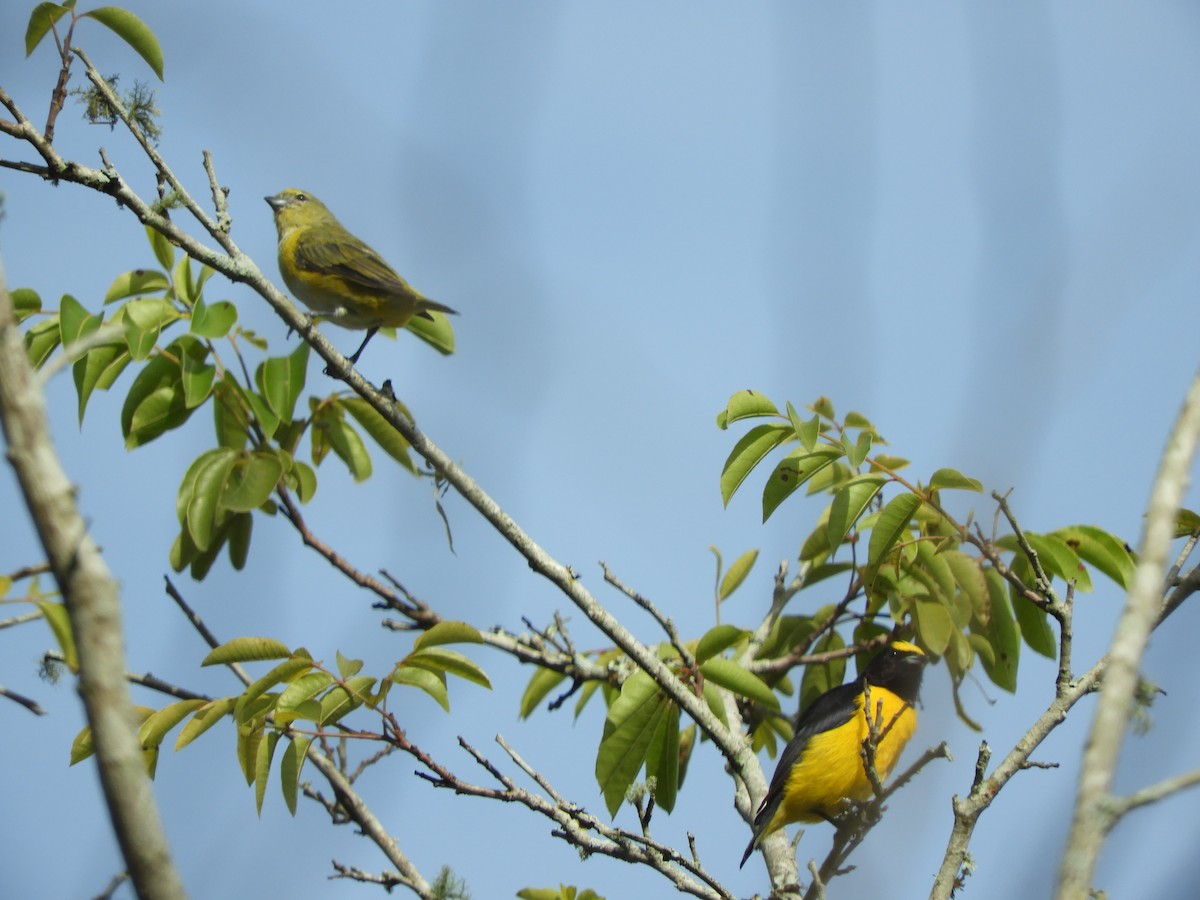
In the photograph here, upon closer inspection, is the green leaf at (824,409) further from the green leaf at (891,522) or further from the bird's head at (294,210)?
the bird's head at (294,210)

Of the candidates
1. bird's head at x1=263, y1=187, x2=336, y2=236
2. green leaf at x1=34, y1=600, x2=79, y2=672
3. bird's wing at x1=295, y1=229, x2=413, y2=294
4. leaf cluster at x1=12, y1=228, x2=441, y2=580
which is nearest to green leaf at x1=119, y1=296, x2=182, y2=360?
leaf cluster at x1=12, y1=228, x2=441, y2=580

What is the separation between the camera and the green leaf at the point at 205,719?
3539mm

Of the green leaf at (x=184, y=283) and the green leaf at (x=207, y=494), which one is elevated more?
the green leaf at (x=184, y=283)

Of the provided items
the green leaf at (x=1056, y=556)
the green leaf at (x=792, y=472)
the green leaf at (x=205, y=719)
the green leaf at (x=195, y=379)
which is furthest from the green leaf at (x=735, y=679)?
the green leaf at (x=195, y=379)

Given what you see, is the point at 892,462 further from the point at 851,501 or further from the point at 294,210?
the point at 294,210

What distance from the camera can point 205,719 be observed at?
11.7ft

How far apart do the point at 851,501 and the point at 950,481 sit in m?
0.33

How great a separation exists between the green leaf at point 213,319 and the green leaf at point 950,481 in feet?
8.15

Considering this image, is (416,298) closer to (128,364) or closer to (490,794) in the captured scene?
(128,364)

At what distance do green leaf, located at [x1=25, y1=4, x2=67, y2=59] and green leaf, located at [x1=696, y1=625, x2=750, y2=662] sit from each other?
9.10ft

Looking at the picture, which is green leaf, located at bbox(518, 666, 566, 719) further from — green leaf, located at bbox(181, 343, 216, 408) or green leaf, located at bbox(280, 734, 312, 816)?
green leaf, located at bbox(181, 343, 216, 408)

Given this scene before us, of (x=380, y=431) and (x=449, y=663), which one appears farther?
(x=380, y=431)

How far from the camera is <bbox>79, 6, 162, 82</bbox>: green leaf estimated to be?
3504 millimetres

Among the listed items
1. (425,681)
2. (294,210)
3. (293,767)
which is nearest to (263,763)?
(293,767)
